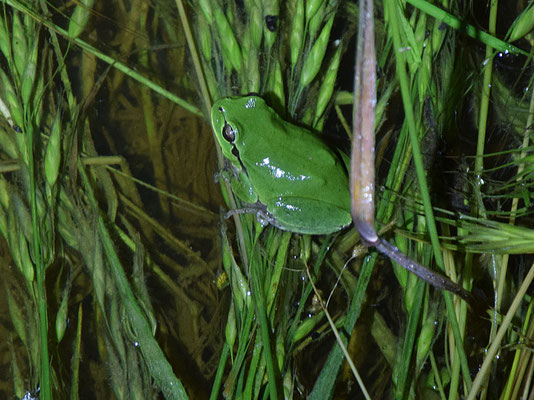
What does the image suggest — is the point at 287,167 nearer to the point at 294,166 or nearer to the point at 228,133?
the point at 294,166

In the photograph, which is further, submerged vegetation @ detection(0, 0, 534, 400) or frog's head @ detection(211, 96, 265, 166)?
frog's head @ detection(211, 96, 265, 166)

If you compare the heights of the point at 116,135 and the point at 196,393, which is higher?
the point at 116,135

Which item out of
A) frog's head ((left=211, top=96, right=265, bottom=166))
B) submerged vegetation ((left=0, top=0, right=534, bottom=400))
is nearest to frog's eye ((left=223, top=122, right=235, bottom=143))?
frog's head ((left=211, top=96, right=265, bottom=166))

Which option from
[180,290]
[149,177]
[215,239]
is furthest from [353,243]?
[149,177]

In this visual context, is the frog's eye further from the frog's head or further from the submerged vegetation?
the submerged vegetation

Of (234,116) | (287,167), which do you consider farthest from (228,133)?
(287,167)

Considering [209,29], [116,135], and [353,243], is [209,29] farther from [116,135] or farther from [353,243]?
[353,243]

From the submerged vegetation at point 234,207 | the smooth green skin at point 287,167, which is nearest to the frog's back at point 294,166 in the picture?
the smooth green skin at point 287,167
